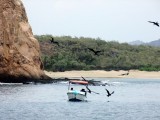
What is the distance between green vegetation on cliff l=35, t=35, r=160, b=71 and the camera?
139m

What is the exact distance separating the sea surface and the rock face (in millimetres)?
6498

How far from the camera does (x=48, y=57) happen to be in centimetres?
14238

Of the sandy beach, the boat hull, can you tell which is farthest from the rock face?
the boat hull

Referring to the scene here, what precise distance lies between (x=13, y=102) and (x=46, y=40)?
9932 centimetres

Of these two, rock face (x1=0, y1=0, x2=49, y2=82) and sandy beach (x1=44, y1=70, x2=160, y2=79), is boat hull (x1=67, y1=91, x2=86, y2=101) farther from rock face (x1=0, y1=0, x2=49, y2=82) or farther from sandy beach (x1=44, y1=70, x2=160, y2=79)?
sandy beach (x1=44, y1=70, x2=160, y2=79)

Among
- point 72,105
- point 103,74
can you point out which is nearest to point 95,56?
point 103,74

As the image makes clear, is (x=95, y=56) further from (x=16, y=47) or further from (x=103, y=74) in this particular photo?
(x=16, y=47)

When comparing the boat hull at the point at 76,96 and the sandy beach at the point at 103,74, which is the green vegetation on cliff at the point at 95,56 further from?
the boat hull at the point at 76,96

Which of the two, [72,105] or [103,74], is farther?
[103,74]

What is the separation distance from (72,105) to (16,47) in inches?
1342

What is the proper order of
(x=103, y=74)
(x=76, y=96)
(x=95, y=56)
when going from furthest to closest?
1. (x=95, y=56)
2. (x=103, y=74)
3. (x=76, y=96)

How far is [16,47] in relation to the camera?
97.5 m

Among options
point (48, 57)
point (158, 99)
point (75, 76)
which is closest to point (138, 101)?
point (158, 99)

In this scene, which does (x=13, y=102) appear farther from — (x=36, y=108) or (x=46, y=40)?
(x=46, y=40)
